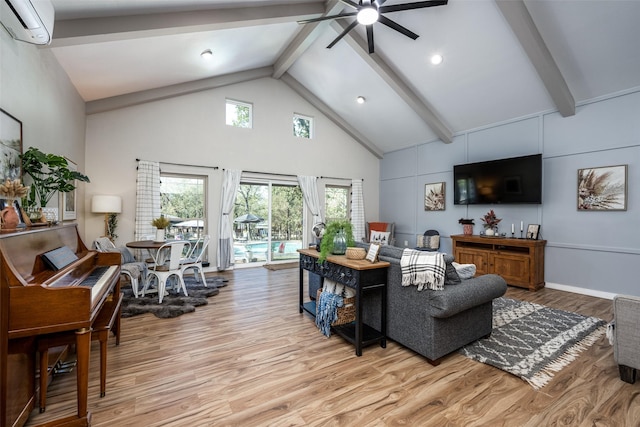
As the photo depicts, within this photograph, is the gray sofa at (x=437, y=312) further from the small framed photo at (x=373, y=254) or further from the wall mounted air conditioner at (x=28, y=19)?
the wall mounted air conditioner at (x=28, y=19)

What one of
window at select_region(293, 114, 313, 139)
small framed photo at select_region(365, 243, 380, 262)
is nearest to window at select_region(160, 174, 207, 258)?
window at select_region(293, 114, 313, 139)

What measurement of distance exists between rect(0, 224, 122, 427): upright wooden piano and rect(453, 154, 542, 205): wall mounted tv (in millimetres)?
5927

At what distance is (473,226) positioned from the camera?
19.2 feet

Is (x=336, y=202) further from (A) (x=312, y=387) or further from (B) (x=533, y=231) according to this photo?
(A) (x=312, y=387)

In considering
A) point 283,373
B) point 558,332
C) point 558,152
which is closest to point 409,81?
point 558,152

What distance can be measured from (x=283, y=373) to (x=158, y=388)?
0.91 m

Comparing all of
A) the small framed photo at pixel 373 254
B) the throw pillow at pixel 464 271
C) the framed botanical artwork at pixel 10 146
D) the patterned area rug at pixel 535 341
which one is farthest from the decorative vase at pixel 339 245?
the framed botanical artwork at pixel 10 146

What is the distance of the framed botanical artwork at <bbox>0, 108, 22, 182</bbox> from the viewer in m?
2.15

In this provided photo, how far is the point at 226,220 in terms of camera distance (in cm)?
589

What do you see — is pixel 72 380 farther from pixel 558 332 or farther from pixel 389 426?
pixel 558 332

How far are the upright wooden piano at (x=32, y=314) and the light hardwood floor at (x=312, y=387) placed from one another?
0.90ft

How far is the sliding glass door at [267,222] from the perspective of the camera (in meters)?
6.27

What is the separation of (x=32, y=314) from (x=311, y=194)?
18.9 feet

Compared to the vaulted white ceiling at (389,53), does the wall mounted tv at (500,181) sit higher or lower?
lower
